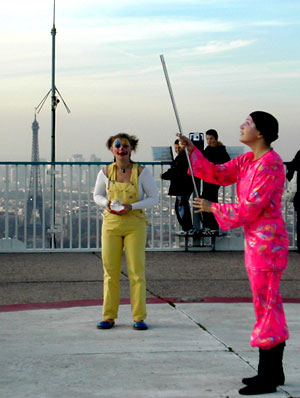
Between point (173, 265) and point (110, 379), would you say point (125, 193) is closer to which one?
point (110, 379)

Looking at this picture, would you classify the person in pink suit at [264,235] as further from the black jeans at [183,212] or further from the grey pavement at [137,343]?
the black jeans at [183,212]

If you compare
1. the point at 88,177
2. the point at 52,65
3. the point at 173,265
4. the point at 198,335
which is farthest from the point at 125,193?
the point at 52,65

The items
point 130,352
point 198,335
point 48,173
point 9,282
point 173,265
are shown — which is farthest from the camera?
point 48,173

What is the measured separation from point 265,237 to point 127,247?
233 cm

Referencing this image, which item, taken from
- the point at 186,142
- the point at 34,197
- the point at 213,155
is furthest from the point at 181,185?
the point at 186,142

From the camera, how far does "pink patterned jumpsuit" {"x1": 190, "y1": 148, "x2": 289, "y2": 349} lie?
5438mm

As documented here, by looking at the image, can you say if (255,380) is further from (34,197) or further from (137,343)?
(34,197)

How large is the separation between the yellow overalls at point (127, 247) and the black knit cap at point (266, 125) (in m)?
2.17

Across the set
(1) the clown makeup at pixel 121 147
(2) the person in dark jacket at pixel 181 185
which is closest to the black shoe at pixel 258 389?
(1) the clown makeup at pixel 121 147

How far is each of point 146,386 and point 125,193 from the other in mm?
2313

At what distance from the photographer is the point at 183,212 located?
13.4 meters

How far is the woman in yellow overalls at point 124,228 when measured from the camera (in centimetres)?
754

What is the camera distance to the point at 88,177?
45.2ft

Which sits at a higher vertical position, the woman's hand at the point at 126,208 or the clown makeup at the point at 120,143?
the clown makeup at the point at 120,143
